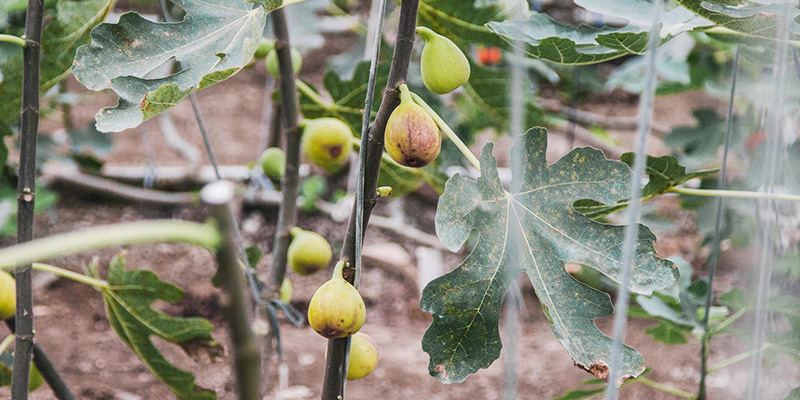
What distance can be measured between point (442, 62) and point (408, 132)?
0.38 ft

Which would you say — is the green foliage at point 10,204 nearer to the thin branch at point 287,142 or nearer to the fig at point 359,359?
the thin branch at point 287,142

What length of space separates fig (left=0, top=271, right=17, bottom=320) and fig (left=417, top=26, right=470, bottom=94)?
0.52 meters

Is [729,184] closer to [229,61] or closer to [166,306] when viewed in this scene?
[229,61]

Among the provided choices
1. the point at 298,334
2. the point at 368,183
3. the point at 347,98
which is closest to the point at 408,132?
the point at 368,183

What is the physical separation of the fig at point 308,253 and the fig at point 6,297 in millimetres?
323

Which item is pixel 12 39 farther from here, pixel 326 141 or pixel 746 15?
pixel 746 15

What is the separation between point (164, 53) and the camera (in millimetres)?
579

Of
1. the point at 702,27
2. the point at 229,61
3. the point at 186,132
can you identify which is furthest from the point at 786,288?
the point at 186,132

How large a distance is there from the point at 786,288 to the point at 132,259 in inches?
75.1

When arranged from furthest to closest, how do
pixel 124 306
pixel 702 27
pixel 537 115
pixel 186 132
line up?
pixel 186 132
pixel 537 115
pixel 124 306
pixel 702 27

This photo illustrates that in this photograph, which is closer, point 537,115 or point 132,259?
point 537,115

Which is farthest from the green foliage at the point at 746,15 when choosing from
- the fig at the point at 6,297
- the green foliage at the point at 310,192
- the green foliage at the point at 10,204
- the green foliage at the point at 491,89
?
the green foliage at the point at 310,192

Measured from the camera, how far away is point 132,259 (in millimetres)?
2135

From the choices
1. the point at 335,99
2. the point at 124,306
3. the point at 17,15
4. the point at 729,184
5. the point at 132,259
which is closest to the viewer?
the point at 124,306
